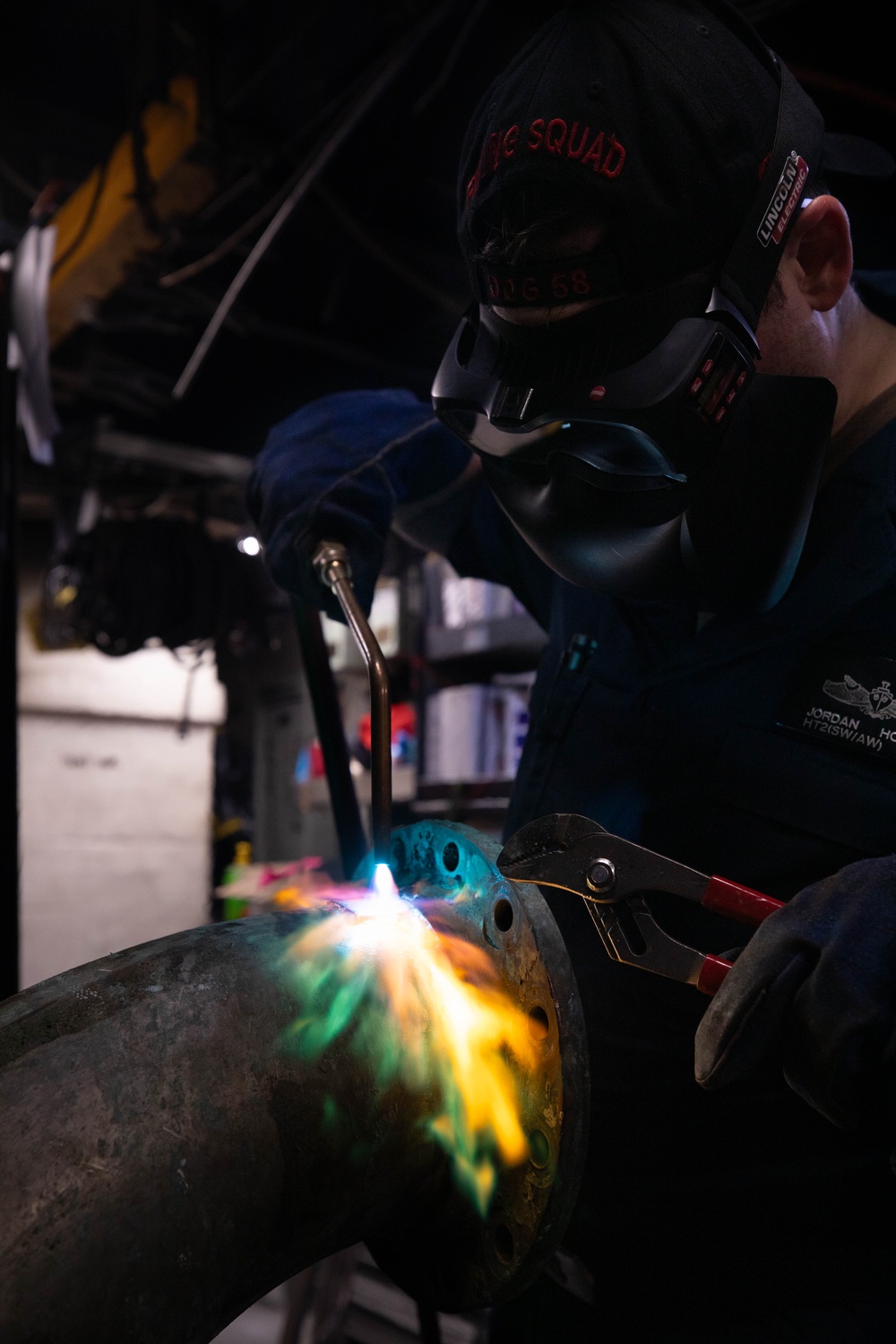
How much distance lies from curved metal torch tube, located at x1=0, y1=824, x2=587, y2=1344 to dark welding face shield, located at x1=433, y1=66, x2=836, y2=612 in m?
0.37

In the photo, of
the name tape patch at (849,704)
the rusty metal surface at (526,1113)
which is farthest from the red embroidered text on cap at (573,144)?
the rusty metal surface at (526,1113)

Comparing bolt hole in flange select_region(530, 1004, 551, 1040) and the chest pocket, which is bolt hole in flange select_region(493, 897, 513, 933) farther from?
the chest pocket

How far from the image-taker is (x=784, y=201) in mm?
972

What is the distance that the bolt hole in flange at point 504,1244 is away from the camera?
2.80 ft

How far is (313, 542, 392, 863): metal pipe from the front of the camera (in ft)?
3.42

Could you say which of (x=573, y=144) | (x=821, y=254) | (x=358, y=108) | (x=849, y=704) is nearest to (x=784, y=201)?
(x=821, y=254)

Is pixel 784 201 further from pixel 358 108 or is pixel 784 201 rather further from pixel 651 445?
pixel 358 108

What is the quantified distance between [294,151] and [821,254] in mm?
1944

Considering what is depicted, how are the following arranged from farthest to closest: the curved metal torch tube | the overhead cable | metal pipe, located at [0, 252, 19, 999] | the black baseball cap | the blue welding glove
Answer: the overhead cable, metal pipe, located at [0, 252, 19, 999], the blue welding glove, the black baseball cap, the curved metal torch tube

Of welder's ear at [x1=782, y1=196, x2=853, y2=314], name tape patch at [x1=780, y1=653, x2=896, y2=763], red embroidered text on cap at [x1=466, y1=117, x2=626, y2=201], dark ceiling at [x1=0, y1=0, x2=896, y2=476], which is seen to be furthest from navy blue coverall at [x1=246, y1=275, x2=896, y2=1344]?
dark ceiling at [x1=0, y1=0, x2=896, y2=476]

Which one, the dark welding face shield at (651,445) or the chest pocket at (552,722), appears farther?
the chest pocket at (552,722)

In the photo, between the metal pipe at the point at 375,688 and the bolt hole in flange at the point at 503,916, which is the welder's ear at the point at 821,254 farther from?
the bolt hole in flange at the point at 503,916

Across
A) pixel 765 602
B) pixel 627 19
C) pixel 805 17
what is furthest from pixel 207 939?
pixel 805 17

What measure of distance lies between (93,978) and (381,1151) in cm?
28
